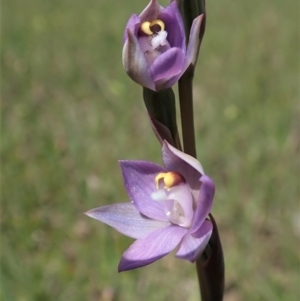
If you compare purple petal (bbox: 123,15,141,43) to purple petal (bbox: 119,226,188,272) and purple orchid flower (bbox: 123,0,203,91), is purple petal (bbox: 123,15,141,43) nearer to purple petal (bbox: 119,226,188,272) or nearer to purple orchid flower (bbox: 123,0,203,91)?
purple orchid flower (bbox: 123,0,203,91)

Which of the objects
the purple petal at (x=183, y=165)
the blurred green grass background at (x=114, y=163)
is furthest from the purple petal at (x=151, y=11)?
the blurred green grass background at (x=114, y=163)

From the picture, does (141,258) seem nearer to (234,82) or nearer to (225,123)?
(225,123)

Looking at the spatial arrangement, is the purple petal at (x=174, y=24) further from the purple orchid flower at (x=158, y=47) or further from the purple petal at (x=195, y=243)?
the purple petal at (x=195, y=243)

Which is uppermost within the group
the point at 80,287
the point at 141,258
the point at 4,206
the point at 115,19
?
the point at 115,19

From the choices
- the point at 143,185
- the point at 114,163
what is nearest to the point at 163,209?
the point at 143,185

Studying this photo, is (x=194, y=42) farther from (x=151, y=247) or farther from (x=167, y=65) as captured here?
(x=151, y=247)

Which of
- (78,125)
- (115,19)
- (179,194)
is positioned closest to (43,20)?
(115,19)
